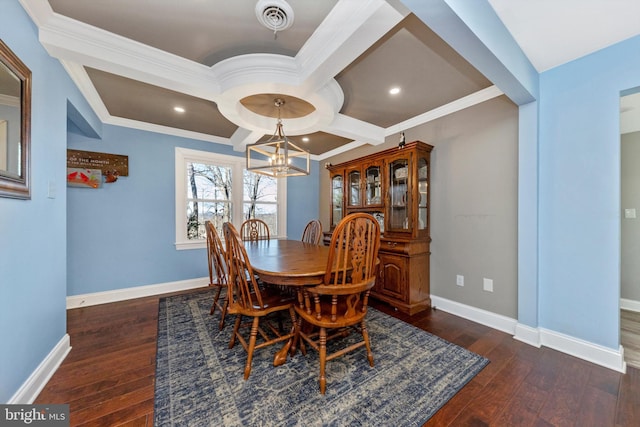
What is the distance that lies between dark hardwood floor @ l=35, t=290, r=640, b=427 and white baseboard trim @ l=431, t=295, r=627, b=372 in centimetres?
6

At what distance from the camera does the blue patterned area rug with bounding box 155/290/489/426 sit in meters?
1.29

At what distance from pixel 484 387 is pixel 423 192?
195 centimetres

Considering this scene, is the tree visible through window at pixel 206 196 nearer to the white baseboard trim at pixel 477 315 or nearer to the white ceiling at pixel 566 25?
the white baseboard trim at pixel 477 315

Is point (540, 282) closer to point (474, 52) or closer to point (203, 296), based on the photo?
point (474, 52)

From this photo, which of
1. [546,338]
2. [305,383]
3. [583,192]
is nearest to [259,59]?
[305,383]

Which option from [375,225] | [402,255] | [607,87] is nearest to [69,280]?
[375,225]

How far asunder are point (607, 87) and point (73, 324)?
4.95 meters

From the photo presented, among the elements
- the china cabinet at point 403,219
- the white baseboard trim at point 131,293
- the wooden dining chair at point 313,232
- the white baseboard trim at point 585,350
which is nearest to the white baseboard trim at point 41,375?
the white baseboard trim at point 131,293

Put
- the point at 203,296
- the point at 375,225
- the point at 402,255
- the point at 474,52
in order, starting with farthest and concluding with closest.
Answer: the point at 203,296
the point at 402,255
the point at 375,225
the point at 474,52

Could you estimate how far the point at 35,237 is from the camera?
59.4 inches

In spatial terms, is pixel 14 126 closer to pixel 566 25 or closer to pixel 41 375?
pixel 41 375

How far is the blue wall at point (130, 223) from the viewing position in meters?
2.89

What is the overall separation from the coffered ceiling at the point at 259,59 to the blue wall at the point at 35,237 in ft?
0.69

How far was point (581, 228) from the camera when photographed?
185cm
